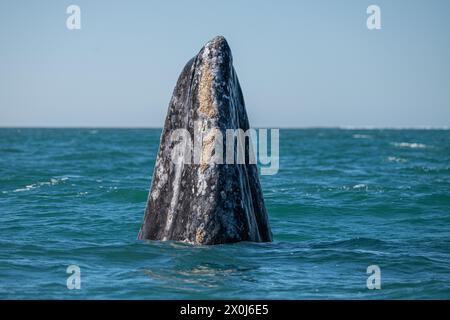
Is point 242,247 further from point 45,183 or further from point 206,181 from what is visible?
point 45,183

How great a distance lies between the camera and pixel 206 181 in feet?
27.9

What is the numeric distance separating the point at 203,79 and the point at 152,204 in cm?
157

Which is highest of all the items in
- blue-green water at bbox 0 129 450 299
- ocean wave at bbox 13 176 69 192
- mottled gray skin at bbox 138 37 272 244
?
mottled gray skin at bbox 138 37 272 244

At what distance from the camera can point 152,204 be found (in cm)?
891

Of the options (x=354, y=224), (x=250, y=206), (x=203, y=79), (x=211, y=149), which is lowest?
(x=354, y=224)

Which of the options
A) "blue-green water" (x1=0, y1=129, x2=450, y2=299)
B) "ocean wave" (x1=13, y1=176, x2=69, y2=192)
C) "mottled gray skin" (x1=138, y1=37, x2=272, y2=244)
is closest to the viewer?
"blue-green water" (x1=0, y1=129, x2=450, y2=299)

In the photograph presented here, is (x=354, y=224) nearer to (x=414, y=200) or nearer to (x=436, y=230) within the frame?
(x=436, y=230)

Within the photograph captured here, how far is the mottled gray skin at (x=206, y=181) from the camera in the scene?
332 inches

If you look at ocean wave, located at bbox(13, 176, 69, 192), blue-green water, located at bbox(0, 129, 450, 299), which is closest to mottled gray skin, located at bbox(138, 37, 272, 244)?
blue-green water, located at bbox(0, 129, 450, 299)

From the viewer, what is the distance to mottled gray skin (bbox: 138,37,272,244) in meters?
8.45

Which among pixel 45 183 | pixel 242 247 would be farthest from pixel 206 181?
pixel 45 183

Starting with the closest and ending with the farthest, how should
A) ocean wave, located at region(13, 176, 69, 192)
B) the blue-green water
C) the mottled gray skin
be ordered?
1. the blue-green water
2. the mottled gray skin
3. ocean wave, located at region(13, 176, 69, 192)

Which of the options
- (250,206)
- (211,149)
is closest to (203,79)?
(211,149)

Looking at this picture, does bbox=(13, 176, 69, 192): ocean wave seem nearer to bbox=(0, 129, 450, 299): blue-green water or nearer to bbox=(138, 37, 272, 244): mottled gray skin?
bbox=(0, 129, 450, 299): blue-green water
